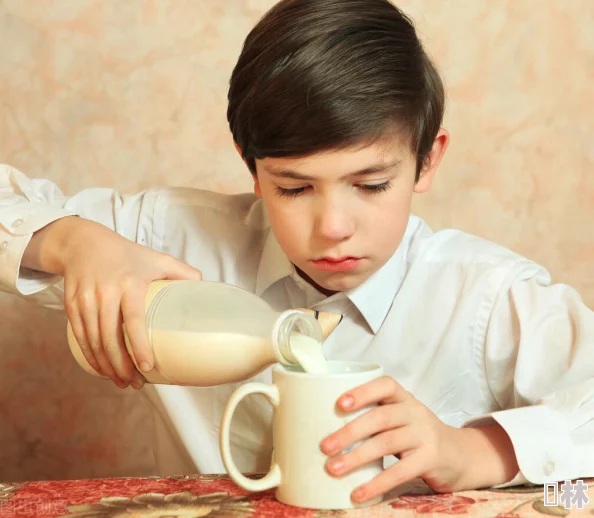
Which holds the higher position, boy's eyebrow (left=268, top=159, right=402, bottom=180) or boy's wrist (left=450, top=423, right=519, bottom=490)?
boy's eyebrow (left=268, top=159, right=402, bottom=180)

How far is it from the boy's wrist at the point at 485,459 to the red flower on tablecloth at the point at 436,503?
0.11 ft

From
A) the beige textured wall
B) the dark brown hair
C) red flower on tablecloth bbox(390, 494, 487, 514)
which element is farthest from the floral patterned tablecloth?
the beige textured wall

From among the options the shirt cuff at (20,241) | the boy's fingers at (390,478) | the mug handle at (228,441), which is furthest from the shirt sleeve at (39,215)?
the boy's fingers at (390,478)

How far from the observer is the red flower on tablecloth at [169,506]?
0.71 m

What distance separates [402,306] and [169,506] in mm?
454

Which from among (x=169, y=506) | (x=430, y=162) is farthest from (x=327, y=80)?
(x=169, y=506)

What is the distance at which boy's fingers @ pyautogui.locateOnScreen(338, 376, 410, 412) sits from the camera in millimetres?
691

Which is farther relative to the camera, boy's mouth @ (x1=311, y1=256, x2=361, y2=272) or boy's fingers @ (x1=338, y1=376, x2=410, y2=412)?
boy's mouth @ (x1=311, y1=256, x2=361, y2=272)

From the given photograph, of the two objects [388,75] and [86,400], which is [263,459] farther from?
[86,400]

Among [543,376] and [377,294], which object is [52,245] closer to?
[377,294]

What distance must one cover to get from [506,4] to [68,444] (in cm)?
116

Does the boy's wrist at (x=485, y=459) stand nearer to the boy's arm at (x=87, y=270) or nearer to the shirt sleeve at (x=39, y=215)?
the boy's arm at (x=87, y=270)

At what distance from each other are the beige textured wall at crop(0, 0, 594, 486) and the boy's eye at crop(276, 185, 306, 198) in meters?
0.64

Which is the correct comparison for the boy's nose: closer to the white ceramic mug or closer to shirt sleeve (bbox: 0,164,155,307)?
the white ceramic mug
